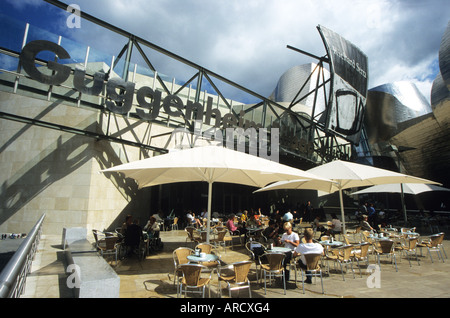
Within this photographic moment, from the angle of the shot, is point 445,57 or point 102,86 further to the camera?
point 445,57


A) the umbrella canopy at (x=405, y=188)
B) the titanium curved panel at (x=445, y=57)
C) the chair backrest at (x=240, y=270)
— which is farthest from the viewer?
the titanium curved panel at (x=445, y=57)

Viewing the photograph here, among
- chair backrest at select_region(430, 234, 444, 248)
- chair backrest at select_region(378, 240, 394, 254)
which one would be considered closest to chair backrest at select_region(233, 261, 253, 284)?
chair backrest at select_region(378, 240, 394, 254)

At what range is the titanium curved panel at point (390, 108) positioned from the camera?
42.2 meters

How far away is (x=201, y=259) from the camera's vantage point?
4840 millimetres

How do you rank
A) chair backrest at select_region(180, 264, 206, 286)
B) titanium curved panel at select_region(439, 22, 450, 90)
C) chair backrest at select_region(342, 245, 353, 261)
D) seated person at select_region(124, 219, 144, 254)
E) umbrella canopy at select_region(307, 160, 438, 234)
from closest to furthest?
chair backrest at select_region(180, 264, 206, 286), chair backrest at select_region(342, 245, 353, 261), seated person at select_region(124, 219, 144, 254), umbrella canopy at select_region(307, 160, 438, 234), titanium curved panel at select_region(439, 22, 450, 90)

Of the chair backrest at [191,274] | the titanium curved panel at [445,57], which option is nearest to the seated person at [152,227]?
the chair backrest at [191,274]

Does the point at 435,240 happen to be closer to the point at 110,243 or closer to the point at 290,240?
the point at 290,240

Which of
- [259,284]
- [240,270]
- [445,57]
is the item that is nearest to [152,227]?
[259,284]

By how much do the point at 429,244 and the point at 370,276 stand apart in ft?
11.5

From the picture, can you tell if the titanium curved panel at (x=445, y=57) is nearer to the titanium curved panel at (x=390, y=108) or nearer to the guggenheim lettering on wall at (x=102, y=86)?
the guggenheim lettering on wall at (x=102, y=86)

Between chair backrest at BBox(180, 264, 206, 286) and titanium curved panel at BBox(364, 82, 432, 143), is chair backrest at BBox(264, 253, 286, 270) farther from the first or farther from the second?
titanium curved panel at BBox(364, 82, 432, 143)

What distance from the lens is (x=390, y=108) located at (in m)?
42.3

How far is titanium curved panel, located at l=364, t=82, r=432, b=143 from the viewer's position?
4219 centimetres

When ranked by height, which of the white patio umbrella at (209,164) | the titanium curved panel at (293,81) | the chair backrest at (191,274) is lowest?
the chair backrest at (191,274)
